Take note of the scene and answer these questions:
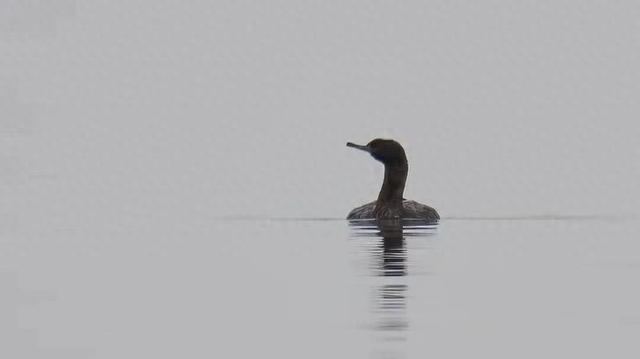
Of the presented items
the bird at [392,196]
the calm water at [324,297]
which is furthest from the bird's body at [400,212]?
the calm water at [324,297]

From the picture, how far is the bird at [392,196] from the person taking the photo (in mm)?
28812

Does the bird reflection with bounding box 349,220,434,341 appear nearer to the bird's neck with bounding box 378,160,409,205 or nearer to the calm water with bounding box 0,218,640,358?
the calm water with bounding box 0,218,640,358

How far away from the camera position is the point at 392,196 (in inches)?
1147

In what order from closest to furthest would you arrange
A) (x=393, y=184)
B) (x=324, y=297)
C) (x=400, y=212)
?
(x=324, y=297), (x=400, y=212), (x=393, y=184)

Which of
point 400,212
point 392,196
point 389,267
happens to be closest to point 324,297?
point 389,267

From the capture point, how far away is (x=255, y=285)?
15977 mm

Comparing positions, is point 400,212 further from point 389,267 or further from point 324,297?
point 324,297

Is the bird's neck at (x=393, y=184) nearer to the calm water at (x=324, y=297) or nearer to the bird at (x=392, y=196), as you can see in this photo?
the bird at (x=392, y=196)

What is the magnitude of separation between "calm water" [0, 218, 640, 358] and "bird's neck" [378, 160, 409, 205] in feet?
16.6

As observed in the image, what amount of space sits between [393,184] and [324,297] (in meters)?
14.7

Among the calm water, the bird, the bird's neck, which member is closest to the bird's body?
the bird

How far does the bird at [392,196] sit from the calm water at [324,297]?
4.78 metres

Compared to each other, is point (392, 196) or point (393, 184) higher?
point (393, 184)

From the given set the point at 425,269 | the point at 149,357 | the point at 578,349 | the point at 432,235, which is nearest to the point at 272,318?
the point at 149,357
